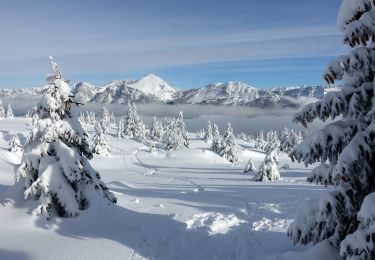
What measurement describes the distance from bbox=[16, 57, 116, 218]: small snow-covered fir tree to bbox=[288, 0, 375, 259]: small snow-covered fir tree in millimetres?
9377

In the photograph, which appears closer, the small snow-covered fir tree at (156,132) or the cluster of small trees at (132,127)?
the cluster of small trees at (132,127)

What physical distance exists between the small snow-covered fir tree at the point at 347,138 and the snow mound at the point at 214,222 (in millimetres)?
8612

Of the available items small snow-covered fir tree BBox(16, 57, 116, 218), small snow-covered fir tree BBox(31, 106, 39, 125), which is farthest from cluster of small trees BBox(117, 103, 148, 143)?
small snow-covered fir tree BBox(16, 57, 116, 218)

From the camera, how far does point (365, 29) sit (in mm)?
7754

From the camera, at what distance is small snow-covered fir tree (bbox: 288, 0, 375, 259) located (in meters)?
7.83

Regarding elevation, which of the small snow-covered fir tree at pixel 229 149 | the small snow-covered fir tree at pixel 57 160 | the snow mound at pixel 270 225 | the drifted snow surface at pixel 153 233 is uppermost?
the small snow-covered fir tree at pixel 57 160

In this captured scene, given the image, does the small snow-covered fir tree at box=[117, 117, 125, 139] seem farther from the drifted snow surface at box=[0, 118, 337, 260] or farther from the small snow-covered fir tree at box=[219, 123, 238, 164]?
the drifted snow surface at box=[0, 118, 337, 260]

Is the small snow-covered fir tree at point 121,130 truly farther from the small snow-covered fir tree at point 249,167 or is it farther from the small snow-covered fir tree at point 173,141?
the small snow-covered fir tree at point 249,167

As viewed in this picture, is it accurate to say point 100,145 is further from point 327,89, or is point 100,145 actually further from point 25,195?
point 327,89

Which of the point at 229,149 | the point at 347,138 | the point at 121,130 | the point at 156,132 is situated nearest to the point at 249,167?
the point at 229,149

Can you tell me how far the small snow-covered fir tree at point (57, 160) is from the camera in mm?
15273

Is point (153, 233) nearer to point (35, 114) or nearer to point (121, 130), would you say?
point (35, 114)

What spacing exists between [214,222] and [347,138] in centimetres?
1118

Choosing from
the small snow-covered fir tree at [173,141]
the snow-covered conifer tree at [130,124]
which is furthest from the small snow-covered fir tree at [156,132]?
the small snow-covered fir tree at [173,141]
